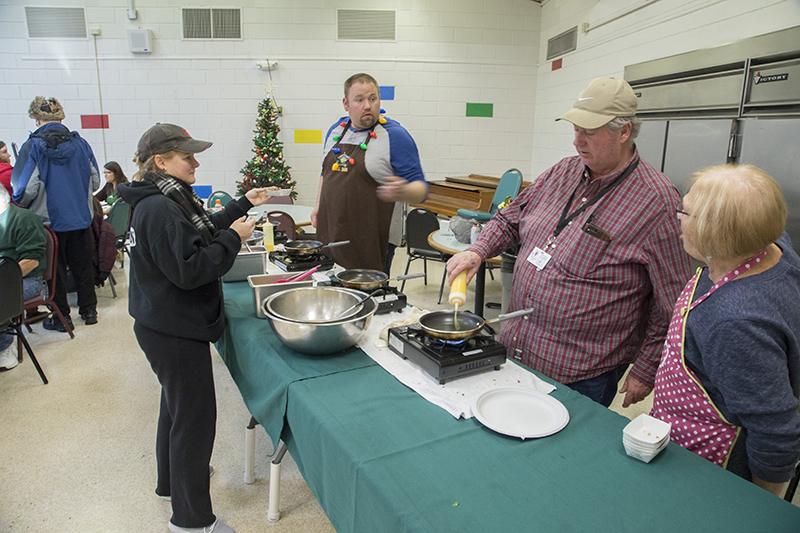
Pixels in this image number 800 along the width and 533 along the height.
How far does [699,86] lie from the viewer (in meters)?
4.11

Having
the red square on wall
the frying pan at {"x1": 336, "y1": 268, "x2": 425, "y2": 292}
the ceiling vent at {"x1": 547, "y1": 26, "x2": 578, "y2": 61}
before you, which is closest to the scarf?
the frying pan at {"x1": 336, "y1": 268, "x2": 425, "y2": 292}

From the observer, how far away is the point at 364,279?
219cm

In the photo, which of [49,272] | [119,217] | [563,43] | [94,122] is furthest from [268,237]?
[94,122]

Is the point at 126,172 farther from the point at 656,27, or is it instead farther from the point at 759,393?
the point at 759,393

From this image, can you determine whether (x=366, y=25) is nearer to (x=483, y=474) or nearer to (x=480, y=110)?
(x=480, y=110)

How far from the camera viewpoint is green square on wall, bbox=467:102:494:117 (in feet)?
25.1

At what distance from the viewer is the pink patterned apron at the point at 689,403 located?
1194mm

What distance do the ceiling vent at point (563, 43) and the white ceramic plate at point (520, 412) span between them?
6.12 metres

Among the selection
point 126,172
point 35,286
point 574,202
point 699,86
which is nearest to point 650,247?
point 574,202

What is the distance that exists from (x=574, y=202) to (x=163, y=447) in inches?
74.9

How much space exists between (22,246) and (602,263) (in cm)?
362

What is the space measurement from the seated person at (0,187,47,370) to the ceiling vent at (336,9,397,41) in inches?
208

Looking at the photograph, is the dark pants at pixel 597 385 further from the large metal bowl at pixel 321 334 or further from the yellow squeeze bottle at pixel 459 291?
the large metal bowl at pixel 321 334

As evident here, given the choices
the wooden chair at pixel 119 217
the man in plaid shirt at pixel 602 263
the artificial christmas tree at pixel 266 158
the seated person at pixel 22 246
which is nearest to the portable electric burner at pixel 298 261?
the man in plaid shirt at pixel 602 263
